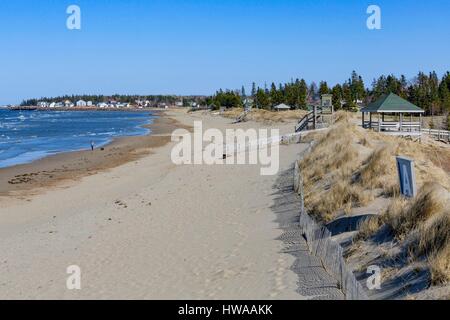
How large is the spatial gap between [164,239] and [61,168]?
1953 cm

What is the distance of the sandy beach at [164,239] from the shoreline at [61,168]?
47cm

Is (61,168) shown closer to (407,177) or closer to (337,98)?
(407,177)

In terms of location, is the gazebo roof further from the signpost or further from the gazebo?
the signpost

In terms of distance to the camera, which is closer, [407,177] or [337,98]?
[407,177]

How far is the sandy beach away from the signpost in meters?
1.88

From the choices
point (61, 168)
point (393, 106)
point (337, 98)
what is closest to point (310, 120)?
point (393, 106)

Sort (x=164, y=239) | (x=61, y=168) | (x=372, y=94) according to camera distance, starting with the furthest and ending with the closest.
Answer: (x=372, y=94), (x=61, y=168), (x=164, y=239)

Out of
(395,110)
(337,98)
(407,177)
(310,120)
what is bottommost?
(407,177)

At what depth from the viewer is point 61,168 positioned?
29797 mm

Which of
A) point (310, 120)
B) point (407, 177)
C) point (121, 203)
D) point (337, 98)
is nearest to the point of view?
point (407, 177)

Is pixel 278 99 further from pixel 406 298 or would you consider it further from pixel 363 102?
pixel 406 298

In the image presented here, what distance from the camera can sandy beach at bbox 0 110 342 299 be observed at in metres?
8.56

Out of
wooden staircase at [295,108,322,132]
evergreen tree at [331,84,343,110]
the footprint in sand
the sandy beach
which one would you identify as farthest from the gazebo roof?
evergreen tree at [331,84,343,110]

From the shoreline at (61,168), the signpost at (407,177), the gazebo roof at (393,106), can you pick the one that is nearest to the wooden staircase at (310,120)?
the gazebo roof at (393,106)
